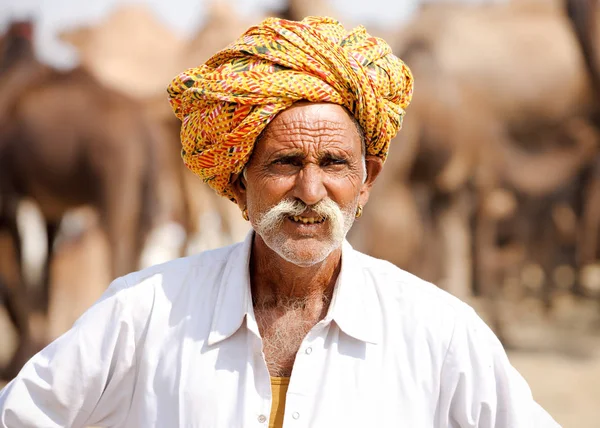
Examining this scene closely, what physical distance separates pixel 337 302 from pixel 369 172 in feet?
1.20

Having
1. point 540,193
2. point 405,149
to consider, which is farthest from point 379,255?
point 540,193

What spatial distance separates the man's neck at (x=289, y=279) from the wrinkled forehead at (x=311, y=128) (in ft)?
0.70

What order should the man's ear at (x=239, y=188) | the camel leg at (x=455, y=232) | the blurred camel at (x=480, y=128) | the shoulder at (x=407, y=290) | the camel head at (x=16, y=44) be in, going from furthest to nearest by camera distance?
the camel leg at (x=455, y=232) < the blurred camel at (x=480, y=128) < the camel head at (x=16, y=44) < the man's ear at (x=239, y=188) < the shoulder at (x=407, y=290)

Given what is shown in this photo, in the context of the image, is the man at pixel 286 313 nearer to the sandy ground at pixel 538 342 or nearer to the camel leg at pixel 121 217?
the sandy ground at pixel 538 342

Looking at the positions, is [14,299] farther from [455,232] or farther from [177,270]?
[177,270]

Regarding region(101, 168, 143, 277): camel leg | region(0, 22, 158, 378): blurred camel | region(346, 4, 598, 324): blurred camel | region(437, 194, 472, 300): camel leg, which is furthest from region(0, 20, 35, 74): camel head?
region(437, 194, 472, 300): camel leg

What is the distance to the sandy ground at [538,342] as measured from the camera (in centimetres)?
597

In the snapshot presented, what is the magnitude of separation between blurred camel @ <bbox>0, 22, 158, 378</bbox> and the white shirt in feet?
14.6

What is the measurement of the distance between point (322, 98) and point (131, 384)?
0.66 meters

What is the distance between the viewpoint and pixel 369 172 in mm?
2152

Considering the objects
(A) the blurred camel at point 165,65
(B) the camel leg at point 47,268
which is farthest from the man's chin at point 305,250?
(A) the blurred camel at point 165,65

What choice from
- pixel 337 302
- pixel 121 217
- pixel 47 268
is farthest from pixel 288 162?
pixel 47 268

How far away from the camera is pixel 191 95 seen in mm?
2057

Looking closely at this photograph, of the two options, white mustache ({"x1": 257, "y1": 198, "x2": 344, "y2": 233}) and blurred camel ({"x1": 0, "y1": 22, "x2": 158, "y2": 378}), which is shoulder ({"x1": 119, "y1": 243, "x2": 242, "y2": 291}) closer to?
white mustache ({"x1": 257, "y1": 198, "x2": 344, "y2": 233})
